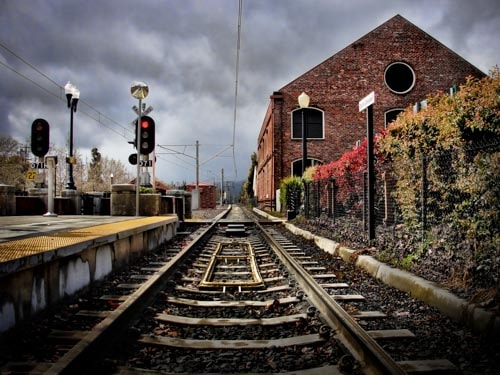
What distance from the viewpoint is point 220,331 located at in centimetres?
372

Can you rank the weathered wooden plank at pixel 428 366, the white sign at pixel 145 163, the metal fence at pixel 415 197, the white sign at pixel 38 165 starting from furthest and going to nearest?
the white sign at pixel 145 163 < the white sign at pixel 38 165 < the metal fence at pixel 415 197 < the weathered wooden plank at pixel 428 366

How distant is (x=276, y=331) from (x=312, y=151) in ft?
84.8

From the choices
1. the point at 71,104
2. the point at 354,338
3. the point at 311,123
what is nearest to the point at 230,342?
the point at 354,338

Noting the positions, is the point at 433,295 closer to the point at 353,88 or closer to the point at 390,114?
the point at 353,88

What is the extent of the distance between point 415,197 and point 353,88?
24.2m

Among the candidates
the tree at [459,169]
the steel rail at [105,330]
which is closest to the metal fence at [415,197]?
the tree at [459,169]

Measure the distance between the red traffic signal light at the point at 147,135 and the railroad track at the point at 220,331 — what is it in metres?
6.65

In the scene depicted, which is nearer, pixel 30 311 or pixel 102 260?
pixel 30 311

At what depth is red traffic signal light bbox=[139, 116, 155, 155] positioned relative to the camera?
12.2 metres

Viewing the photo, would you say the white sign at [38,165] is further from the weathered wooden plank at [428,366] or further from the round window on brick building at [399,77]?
the round window on brick building at [399,77]

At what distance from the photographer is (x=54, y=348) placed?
121 inches

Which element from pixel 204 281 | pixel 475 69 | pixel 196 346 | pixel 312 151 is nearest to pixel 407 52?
pixel 475 69

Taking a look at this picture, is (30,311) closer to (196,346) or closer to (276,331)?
(196,346)

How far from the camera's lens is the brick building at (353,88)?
2902 cm
